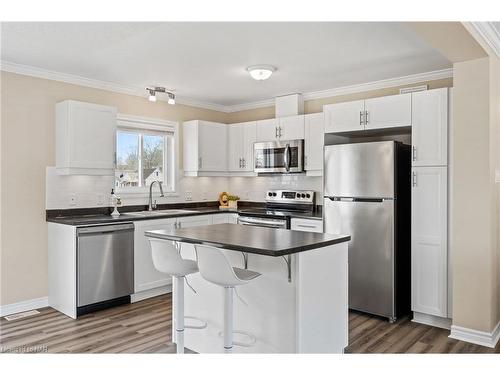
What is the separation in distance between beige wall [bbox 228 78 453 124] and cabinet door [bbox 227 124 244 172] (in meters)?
0.39

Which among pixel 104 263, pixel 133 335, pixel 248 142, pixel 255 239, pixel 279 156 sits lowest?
pixel 133 335

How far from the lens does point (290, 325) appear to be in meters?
2.69

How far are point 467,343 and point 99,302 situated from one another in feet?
11.3

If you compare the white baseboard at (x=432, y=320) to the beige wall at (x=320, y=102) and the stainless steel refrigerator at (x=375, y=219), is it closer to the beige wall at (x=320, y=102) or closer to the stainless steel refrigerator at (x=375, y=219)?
the stainless steel refrigerator at (x=375, y=219)

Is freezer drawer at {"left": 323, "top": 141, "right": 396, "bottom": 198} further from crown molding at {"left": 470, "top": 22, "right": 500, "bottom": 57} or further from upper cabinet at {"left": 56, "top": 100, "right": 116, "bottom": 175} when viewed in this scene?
upper cabinet at {"left": 56, "top": 100, "right": 116, "bottom": 175}

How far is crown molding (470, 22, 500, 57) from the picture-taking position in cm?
294

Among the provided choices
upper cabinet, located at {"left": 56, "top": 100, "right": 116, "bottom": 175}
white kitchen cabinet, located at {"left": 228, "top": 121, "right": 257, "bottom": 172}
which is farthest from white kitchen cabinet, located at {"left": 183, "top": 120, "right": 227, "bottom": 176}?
upper cabinet, located at {"left": 56, "top": 100, "right": 116, "bottom": 175}

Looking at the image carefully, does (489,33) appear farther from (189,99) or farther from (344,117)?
(189,99)

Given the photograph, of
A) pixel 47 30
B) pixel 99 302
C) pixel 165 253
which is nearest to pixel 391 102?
pixel 165 253

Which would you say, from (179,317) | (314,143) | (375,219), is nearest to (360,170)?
(375,219)

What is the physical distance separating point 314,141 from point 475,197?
207 centimetres

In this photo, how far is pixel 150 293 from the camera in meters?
4.84

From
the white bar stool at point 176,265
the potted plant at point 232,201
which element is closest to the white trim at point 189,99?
the potted plant at point 232,201

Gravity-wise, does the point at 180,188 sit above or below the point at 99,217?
above
